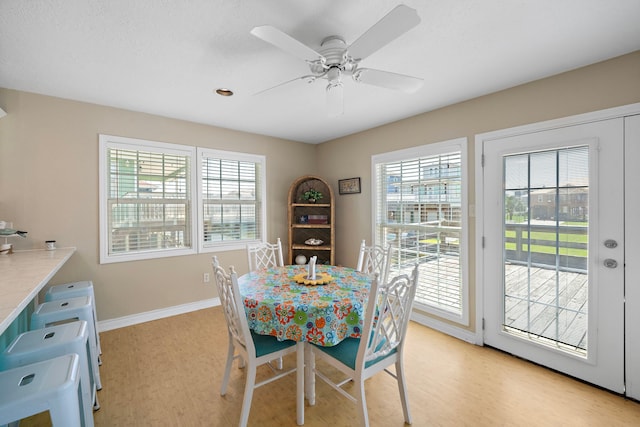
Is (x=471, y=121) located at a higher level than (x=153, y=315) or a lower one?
higher

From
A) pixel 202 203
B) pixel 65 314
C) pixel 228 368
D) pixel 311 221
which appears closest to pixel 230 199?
pixel 202 203

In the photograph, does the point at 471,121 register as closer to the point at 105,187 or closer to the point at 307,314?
the point at 307,314

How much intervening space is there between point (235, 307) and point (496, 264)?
2.40m

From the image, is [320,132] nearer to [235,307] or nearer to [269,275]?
[269,275]

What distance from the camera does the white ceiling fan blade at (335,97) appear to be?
1870mm

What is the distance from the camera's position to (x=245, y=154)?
4.09 meters

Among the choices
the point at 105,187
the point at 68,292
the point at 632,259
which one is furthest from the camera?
the point at 105,187

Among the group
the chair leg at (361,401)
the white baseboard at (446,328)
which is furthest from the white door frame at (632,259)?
the chair leg at (361,401)

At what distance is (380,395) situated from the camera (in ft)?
6.73

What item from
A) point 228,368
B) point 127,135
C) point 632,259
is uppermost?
point 127,135

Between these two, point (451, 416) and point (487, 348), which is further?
point (487, 348)

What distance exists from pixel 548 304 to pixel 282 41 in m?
2.84

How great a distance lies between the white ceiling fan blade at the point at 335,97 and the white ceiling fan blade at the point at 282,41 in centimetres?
27

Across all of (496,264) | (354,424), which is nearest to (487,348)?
(496,264)
